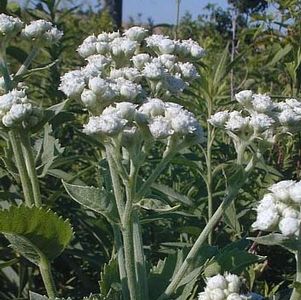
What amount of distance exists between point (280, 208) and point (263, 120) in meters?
0.40

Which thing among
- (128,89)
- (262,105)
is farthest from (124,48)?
(262,105)

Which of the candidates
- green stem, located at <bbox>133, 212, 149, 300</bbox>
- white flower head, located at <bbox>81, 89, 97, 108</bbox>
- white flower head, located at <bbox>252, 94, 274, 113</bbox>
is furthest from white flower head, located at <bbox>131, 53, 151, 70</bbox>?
Answer: green stem, located at <bbox>133, 212, 149, 300</bbox>

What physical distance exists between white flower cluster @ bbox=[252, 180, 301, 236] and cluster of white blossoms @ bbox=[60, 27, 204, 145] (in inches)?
13.5

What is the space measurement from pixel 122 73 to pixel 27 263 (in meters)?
1.44

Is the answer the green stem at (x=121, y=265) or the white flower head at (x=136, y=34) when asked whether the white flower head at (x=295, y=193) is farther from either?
the white flower head at (x=136, y=34)

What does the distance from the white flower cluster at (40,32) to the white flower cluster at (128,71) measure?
0.69 ft

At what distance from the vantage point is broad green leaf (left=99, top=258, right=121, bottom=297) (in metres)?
2.54

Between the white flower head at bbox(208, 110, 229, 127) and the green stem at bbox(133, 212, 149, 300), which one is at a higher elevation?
the white flower head at bbox(208, 110, 229, 127)

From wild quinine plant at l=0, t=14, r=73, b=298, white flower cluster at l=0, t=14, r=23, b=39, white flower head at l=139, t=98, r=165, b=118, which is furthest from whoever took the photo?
white flower cluster at l=0, t=14, r=23, b=39

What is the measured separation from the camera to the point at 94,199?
7.82 feet

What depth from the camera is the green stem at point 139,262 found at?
2.52 metres

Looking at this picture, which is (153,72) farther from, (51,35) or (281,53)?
(281,53)

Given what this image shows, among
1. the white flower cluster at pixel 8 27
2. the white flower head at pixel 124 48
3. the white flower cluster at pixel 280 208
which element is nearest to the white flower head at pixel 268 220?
the white flower cluster at pixel 280 208

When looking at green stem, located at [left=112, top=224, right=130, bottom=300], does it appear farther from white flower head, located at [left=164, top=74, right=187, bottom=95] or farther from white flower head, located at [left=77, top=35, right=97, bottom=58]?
white flower head, located at [left=77, top=35, right=97, bottom=58]
